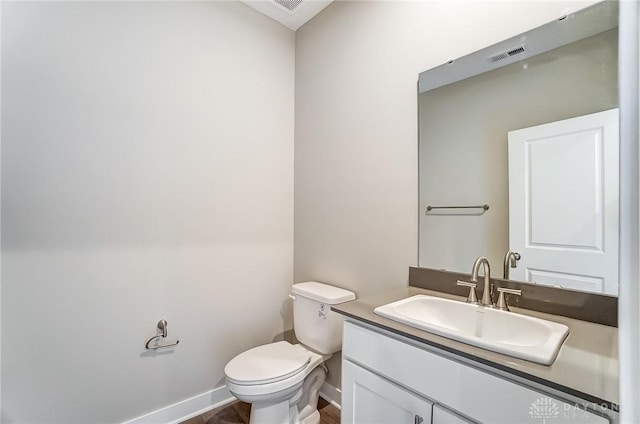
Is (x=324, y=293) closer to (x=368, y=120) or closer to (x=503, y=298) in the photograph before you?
(x=503, y=298)

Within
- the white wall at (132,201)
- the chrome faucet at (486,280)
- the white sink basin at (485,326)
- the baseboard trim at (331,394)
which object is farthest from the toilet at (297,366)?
the chrome faucet at (486,280)

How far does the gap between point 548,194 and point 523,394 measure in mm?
744

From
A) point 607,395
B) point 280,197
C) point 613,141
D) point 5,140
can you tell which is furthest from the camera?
point 280,197

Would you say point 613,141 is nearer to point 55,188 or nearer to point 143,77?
point 143,77

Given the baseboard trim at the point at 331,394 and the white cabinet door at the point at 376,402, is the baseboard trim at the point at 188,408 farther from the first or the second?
the white cabinet door at the point at 376,402

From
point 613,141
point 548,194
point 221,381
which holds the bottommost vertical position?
point 221,381

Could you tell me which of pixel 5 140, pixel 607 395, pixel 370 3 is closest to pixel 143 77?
pixel 5 140

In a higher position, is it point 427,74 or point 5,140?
point 427,74

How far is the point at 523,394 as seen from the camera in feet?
2.35

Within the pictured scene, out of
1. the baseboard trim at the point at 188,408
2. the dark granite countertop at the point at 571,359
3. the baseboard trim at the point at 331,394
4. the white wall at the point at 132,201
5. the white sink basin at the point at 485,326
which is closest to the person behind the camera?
the dark granite countertop at the point at 571,359

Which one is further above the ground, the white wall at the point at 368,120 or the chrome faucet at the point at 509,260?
the white wall at the point at 368,120

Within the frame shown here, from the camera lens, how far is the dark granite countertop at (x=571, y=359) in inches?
25.1

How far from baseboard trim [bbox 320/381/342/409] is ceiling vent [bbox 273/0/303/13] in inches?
98.7

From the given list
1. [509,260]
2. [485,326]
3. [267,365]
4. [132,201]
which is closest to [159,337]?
[267,365]
